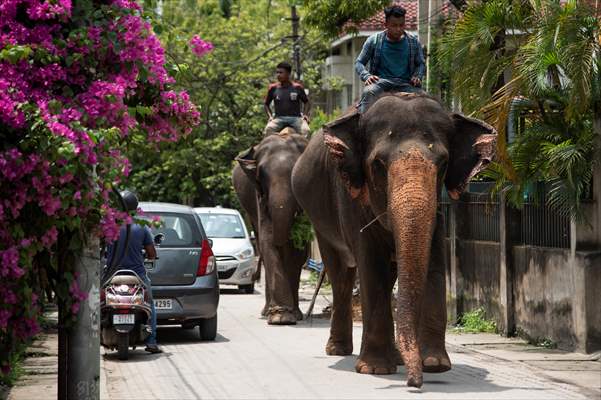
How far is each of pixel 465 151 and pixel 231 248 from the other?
16.5 metres

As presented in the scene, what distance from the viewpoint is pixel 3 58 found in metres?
5.97

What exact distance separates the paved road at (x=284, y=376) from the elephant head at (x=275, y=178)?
7.32 feet

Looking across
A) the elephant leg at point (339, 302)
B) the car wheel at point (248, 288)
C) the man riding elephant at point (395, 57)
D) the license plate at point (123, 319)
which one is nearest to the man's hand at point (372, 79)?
the man riding elephant at point (395, 57)

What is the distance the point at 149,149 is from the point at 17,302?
1.56m

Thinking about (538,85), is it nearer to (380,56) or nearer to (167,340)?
(380,56)

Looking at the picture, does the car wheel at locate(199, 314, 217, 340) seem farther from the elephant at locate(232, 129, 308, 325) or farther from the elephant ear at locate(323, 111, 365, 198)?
the elephant ear at locate(323, 111, 365, 198)

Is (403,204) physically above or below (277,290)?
above

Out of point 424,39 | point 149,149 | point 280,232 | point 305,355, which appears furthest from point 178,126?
point 424,39

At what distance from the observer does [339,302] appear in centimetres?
1448

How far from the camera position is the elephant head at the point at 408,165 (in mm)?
10344

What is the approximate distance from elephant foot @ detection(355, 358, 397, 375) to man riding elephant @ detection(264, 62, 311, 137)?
7.89 m

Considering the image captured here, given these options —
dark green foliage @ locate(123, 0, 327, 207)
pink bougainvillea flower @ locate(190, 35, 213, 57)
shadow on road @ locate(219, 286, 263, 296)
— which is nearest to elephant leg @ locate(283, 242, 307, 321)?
shadow on road @ locate(219, 286, 263, 296)

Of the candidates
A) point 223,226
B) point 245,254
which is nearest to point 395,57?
point 245,254

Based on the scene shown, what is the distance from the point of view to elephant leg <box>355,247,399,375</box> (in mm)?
12125
